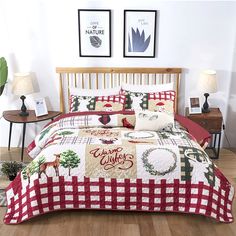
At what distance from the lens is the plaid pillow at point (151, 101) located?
3735 mm

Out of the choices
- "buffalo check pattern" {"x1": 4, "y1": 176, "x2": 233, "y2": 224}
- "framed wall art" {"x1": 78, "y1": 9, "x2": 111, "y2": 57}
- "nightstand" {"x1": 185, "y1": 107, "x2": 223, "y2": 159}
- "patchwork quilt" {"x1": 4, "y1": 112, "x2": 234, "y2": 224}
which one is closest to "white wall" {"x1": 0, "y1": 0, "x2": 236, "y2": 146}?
"framed wall art" {"x1": 78, "y1": 9, "x2": 111, "y2": 57}

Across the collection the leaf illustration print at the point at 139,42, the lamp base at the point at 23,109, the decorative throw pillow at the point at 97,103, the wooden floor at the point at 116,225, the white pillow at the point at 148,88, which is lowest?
the wooden floor at the point at 116,225

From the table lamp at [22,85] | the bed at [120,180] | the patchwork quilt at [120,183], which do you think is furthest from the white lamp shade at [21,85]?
the patchwork quilt at [120,183]

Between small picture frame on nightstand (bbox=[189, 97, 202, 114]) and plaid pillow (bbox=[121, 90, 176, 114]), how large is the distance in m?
0.32

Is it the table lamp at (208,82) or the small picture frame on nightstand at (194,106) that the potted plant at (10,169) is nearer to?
the small picture frame on nightstand at (194,106)

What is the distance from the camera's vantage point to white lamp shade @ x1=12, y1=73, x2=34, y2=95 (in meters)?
3.93

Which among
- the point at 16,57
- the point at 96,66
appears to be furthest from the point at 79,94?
the point at 16,57

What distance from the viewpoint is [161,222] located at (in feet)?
8.84

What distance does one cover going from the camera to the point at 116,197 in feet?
8.82

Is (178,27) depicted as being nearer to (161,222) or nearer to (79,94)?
(79,94)

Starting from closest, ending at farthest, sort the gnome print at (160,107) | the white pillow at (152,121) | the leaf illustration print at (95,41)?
1. the white pillow at (152,121)
2. the gnome print at (160,107)
3. the leaf illustration print at (95,41)

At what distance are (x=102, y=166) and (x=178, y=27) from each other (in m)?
2.18

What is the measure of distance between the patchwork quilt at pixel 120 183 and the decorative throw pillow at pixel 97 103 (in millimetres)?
1021

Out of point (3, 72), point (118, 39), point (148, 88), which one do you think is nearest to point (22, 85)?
point (3, 72)
